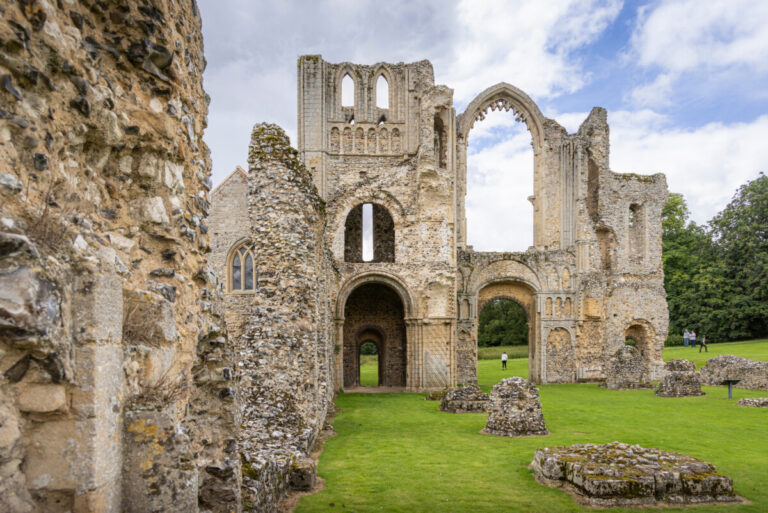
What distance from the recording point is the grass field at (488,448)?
23.3 ft

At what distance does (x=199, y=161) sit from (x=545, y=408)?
1408cm

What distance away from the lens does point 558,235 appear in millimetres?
24062

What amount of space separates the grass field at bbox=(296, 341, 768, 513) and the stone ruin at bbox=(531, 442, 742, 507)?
22 centimetres

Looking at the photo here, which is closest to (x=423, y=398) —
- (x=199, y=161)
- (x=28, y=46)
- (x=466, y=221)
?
(x=466, y=221)

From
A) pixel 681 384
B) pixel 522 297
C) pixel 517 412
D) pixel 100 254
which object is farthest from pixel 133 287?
pixel 522 297

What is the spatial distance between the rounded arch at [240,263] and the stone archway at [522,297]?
9.77 m

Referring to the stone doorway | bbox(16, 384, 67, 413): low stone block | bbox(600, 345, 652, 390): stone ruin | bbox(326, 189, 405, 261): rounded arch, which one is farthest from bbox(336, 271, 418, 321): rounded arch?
bbox(16, 384, 67, 413): low stone block

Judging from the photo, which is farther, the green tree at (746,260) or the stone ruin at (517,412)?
the green tree at (746,260)

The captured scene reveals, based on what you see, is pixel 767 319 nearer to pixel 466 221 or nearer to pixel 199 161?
pixel 466 221

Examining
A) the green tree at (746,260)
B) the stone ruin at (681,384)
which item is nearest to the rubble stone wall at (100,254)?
the stone ruin at (681,384)

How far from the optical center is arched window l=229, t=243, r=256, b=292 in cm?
1917

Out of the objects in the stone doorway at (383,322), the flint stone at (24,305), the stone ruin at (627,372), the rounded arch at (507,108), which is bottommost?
the stone ruin at (627,372)

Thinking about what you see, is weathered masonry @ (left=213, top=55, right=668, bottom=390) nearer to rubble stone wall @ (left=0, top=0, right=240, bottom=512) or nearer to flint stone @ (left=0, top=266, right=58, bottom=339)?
rubble stone wall @ (left=0, top=0, right=240, bottom=512)

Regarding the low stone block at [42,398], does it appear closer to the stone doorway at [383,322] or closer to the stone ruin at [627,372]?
the stone doorway at [383,322]
